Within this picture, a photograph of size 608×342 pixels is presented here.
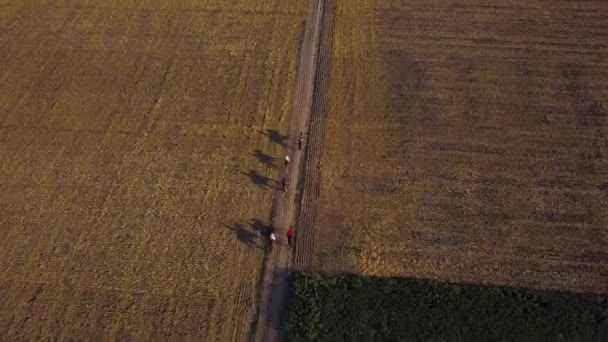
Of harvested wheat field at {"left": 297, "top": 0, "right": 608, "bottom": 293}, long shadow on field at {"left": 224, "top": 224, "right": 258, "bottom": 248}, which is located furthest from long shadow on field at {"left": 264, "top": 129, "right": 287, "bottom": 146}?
long shadow on field at {"left": 224, "top": 224, "right": 258, "bottom": 248}

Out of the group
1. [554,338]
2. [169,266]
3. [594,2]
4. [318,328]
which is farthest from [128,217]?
[594,2]

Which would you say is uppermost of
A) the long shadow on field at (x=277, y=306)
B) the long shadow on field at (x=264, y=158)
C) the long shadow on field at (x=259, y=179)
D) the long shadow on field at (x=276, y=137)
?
the long shadow on field at (x=276, y=137)

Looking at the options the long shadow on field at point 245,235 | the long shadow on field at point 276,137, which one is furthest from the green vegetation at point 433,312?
the long shadow on field at point 276,137

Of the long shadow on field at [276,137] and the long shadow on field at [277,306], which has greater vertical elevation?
the long shadow on field at [276,137]

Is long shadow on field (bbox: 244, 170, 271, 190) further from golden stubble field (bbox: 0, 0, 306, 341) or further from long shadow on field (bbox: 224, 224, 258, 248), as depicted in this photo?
long shadow on field (bbox: 224, 224, 258, 248)

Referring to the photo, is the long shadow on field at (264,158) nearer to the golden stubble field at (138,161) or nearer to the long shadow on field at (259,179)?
the golden stubble field at (138,161)

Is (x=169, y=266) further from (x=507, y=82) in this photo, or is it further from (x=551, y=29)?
(x=551, y=29)
